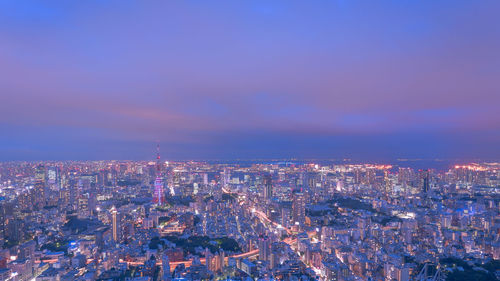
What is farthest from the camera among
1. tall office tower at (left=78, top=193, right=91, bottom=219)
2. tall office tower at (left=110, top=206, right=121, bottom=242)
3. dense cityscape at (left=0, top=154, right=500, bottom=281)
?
tall office tower at (left=78, top=193, right=91, bottom=219)

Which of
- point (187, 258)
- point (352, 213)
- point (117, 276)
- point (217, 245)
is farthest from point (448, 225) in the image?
point (117, 276)

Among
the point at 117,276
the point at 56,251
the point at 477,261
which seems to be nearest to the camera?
the point at 117,276

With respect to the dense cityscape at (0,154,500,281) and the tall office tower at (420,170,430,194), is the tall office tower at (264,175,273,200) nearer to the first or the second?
the dense cityscape at (0,154,500,281)

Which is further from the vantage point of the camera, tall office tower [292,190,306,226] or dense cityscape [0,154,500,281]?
tall office tower [292,190,306,226]

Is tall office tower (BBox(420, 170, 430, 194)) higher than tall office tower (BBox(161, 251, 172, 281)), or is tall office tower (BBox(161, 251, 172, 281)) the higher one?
tall office tower (BBox(420, 170, 430, 194))

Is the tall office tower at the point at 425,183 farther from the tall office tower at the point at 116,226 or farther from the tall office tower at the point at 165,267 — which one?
the tall office tower at the point at 116,226

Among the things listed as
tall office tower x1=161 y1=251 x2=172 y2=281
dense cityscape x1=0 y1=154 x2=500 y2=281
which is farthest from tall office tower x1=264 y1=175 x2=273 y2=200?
tall office tower x1=161 y1=251 x2=172 y2=281

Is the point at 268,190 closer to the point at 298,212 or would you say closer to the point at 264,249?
the point at 298,212

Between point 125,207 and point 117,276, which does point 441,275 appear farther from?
point 125,207
